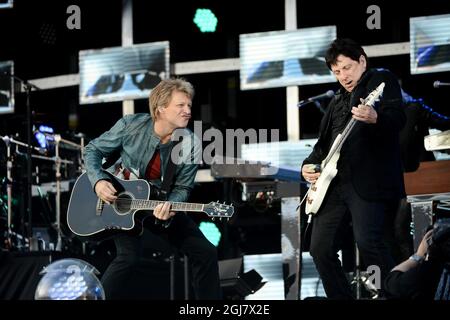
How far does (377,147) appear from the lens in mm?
5867

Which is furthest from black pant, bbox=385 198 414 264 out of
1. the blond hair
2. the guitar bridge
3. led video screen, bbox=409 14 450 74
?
led video screen, bbox=409 14 450 74

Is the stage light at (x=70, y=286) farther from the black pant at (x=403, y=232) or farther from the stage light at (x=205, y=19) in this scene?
the stage light at (x=205, y=19)

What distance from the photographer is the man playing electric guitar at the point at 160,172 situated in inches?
238

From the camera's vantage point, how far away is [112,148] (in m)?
6.50

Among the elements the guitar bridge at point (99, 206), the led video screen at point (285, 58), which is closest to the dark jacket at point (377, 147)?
the guitar bridge at point (99, 206)

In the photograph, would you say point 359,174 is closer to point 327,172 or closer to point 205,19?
point 327,172

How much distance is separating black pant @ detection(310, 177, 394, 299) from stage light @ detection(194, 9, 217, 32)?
4594 millimetres

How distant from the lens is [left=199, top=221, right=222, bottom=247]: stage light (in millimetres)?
9328

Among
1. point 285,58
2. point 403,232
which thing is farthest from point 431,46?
point 403,232

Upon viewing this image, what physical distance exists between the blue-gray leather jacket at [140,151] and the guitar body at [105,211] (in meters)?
0.12

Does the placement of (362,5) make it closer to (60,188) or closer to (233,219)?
(233,219)

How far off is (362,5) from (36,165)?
4296 millimetres

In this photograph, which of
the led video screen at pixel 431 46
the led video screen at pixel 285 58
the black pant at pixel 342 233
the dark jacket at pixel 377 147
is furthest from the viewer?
the led video screen at pixel 285 58
